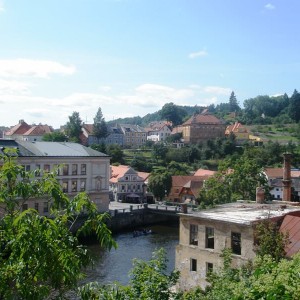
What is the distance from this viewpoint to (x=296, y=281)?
28.6ft

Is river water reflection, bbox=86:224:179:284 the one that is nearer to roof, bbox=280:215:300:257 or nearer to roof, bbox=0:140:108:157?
roof, bbox=280:215:300:257

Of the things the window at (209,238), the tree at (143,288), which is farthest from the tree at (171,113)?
the tree at (143,288)

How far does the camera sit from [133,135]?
143500mm

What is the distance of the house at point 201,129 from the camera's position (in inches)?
5221

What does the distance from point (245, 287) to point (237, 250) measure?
14256 mm

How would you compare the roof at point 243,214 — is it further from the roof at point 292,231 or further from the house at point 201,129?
the house at point 201,129

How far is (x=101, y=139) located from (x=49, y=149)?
72423mm

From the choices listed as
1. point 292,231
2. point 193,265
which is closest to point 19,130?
point 193,265

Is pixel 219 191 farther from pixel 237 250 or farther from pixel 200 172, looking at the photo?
pixel 200 172

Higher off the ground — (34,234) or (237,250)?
(34,234)

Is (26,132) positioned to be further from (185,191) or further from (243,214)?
(243,214)

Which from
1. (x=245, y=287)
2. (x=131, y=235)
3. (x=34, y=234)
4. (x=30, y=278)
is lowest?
(x=131, y=235)

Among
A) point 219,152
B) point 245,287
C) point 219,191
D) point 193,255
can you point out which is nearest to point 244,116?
point 219,152

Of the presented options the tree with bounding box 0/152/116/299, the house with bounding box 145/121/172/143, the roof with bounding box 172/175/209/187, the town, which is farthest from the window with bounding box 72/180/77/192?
the house with bounding box 145/121/172/143
